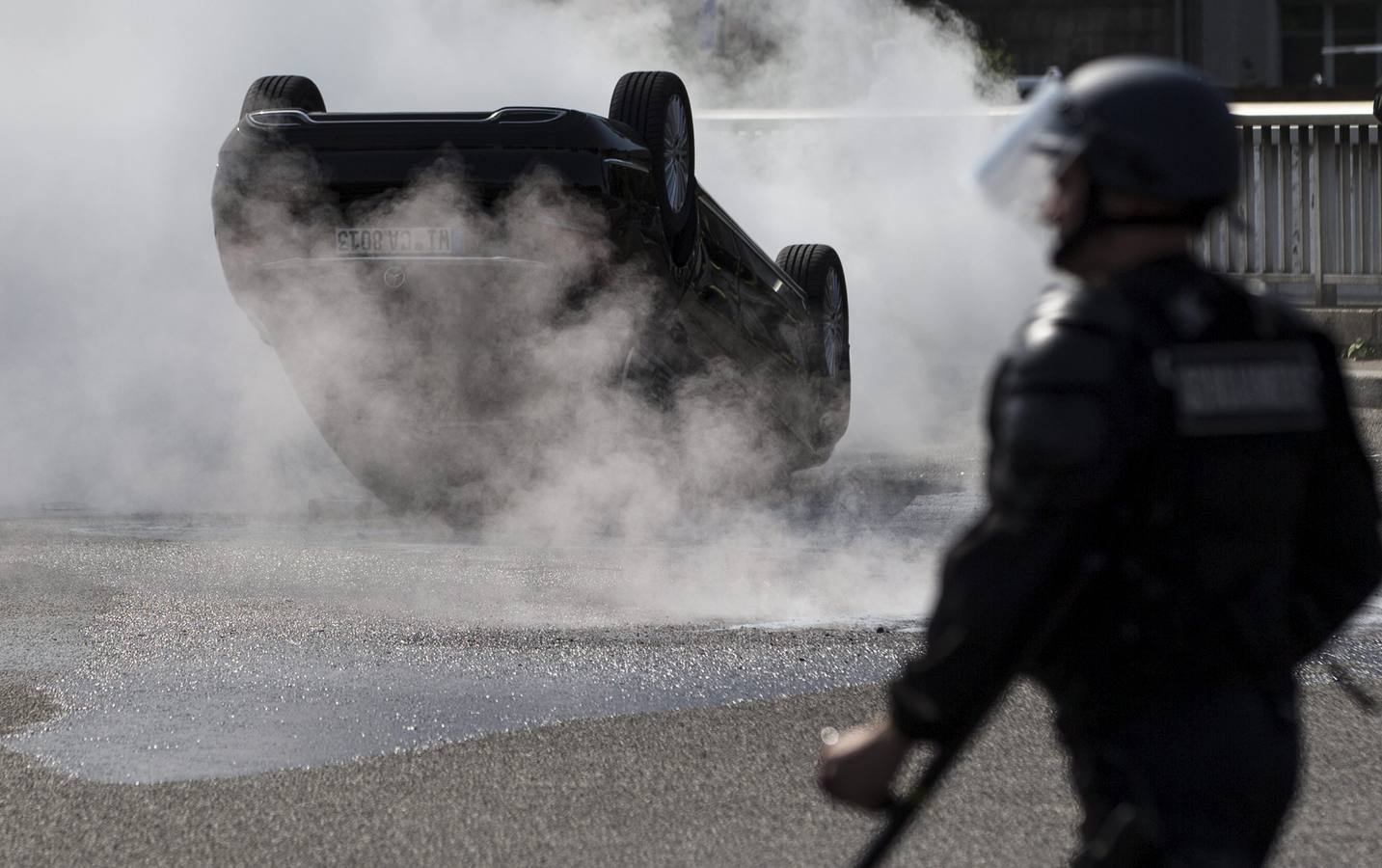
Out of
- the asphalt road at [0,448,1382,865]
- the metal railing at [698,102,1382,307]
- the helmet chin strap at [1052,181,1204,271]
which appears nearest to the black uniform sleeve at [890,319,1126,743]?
the helmet chin strap at [1052,181,1204,271]

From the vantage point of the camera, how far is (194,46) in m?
12.2

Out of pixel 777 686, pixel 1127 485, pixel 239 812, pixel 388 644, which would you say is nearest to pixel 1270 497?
pixel 1127 485

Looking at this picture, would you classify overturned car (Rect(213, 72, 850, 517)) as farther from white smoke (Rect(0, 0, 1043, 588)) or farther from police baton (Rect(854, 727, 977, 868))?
police baton (Rect(854, 727, 977, 868))

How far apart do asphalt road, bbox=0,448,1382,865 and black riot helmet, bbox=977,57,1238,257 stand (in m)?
1.88

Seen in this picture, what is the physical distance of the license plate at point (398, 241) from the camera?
21.7 ft

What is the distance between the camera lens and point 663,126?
271 inches

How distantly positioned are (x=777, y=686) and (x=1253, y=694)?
2918mm

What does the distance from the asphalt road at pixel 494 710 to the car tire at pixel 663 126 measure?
1.23 meters

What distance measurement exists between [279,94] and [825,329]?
2858mm

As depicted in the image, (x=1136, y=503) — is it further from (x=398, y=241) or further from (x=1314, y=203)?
(x=1314, y=203)

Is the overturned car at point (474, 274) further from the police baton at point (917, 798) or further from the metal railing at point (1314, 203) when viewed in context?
the metal railing at point (1314, 203)

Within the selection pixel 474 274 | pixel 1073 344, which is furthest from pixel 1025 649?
pixel 474 274

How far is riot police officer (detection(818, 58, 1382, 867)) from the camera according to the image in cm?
171

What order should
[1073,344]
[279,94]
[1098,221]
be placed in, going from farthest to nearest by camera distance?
1. [279,94]
2. [1098,221]
3. [1073,344]
